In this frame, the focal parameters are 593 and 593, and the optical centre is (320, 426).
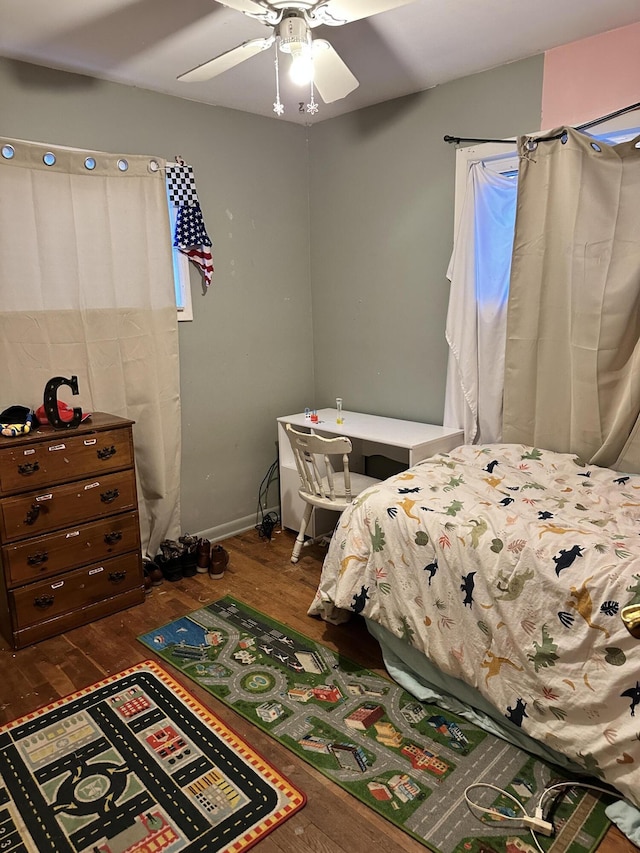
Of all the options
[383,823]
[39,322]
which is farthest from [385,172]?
[383,823]

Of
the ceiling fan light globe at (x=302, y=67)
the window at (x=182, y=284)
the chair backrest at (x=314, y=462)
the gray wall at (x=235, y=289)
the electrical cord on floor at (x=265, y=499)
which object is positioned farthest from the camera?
the electrical cord on floor at (x=265, y=499)

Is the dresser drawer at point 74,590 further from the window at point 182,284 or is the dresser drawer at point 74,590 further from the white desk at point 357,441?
the window at point 182,284

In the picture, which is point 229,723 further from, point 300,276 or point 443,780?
point 300,276

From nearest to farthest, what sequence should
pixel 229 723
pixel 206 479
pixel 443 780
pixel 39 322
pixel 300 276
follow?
pixel 443 780, pixel 229 723, pixel 39 322, pixel 206 479, pixel 300 276

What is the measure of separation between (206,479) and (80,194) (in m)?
1.71

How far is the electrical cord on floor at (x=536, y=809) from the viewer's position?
1.64 m

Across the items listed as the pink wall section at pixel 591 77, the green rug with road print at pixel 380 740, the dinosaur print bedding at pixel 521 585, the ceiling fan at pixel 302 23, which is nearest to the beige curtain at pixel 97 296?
the ceiling fan at pixel 302 23

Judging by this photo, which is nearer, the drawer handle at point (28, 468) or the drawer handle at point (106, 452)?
the drawer handle at point (28, 468)

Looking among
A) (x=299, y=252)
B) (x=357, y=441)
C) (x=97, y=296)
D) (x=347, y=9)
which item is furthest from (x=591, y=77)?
(x=97, y=296)

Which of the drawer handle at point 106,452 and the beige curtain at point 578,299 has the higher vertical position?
the beige curtain at point 578,299

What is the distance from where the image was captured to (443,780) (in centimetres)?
182

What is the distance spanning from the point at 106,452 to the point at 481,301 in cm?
200

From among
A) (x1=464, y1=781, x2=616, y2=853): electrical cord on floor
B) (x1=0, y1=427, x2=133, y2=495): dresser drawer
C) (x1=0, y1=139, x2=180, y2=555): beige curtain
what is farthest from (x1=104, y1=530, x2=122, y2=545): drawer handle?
(x1=464, y1=781, x2=616, y2=853): electrical cord on floor

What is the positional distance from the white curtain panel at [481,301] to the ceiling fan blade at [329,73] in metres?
0.93
